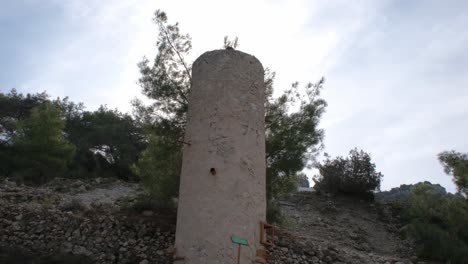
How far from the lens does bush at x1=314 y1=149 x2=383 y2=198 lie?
17328 millimetres

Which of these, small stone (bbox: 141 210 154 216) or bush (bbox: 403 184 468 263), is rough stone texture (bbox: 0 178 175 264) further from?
bush (bbox: 403 184 468 263)

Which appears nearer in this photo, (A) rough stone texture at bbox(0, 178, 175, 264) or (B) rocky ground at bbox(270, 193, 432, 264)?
(A) rough stone texture at bbox(0, 178, 175, 264)

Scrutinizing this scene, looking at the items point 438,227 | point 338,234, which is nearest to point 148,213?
point 338,234

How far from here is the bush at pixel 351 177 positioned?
17328 mm

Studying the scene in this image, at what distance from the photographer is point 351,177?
17.4 metres

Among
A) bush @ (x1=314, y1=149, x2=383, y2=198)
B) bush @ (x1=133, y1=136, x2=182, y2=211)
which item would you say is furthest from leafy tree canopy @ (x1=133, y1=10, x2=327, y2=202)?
bush @ (x1=314, y1=149, x2=383, y2=198)

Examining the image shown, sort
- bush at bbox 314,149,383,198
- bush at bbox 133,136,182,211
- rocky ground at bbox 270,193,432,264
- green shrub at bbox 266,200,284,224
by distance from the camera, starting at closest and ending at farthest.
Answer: rocky ground at bbox 270,193,432,264 → bush at bbox 133,136,182,211 → green shrub at bbox 266,200,284,224 → bush at bbox 314,149,383,198

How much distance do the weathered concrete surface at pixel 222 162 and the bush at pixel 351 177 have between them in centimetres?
1276

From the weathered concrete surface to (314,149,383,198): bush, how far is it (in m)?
12.8

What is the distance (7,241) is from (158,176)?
10.5 feet

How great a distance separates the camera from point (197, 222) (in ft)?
14.1

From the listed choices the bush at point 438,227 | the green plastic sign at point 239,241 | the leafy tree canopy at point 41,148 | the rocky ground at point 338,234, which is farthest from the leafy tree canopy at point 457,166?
the leafy tree canopy at point 41,148

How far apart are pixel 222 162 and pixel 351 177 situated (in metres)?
13.9

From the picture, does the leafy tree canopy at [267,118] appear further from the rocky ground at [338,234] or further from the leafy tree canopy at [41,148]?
the leafy tree canopy at [41,148]
